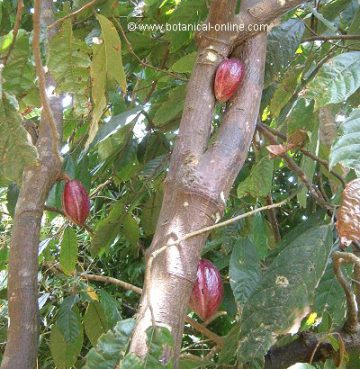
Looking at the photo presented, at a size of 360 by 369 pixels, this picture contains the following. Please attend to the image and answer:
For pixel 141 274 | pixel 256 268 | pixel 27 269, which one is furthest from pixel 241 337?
pixel 141 274

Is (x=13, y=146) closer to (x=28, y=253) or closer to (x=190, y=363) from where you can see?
(x=28, y=253)

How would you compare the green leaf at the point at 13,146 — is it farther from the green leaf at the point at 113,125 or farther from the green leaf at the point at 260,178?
the green leaf at the point at 260,178

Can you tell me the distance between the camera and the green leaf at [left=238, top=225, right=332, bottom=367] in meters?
0.80

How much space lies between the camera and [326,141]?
1.18m

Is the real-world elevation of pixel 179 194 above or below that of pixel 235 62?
below

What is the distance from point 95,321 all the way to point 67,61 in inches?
22.8

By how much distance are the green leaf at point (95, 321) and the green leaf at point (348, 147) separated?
29.0 inches

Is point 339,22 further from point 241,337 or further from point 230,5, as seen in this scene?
point 241,337

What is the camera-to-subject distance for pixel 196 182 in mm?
734

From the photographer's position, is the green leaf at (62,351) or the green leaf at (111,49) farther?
the green leaf at (62,351)

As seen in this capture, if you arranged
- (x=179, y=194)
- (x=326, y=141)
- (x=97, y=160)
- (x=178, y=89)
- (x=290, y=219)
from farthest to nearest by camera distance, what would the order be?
(x=290, y=219) < (x=97, y=160) < (x=178, y=89) < (x=326, y=141) < (x=179, y=194)

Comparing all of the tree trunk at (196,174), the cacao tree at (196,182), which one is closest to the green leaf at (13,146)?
the cacao tree at (196,182)

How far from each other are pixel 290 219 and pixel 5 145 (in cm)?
147

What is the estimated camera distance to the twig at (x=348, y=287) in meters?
0.72
